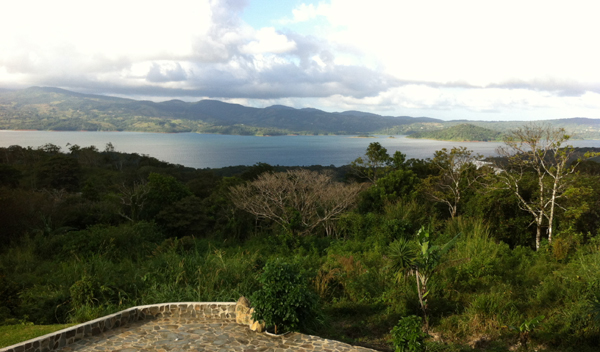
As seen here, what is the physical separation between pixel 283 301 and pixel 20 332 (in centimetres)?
406

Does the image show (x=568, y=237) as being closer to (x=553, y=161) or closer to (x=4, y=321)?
(x=553, y=161)

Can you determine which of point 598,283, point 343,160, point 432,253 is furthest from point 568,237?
point 343,160

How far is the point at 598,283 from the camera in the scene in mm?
6523

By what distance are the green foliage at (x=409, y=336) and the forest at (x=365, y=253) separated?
18 millimetres

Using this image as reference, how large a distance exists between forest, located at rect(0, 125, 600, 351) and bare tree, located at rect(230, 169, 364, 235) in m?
0.08

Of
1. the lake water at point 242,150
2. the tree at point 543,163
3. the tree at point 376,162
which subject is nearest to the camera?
the tree at point 543,163

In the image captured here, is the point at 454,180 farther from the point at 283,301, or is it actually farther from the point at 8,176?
the point at 8,176

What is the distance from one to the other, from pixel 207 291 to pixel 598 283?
7358 millimetres

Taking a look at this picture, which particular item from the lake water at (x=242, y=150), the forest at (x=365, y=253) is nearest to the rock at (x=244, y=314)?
the forest at (x=365, y=253)

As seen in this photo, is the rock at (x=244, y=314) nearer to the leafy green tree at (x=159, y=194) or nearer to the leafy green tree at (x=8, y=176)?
the leafy green tree at (x=159, y=194)

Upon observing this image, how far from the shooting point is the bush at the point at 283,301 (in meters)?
5.64

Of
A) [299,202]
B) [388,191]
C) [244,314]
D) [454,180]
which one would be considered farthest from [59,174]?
[454,180]

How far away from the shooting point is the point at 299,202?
14.4 m

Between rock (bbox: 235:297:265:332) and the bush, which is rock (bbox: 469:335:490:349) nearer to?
the bush
